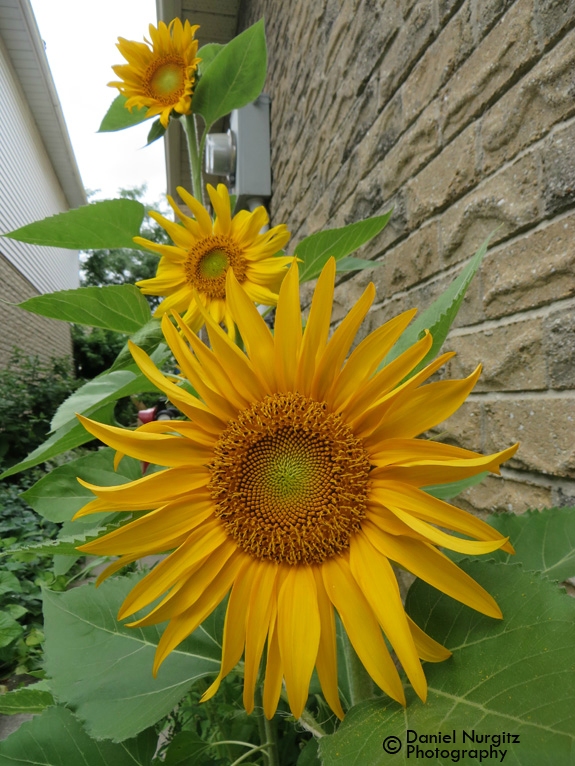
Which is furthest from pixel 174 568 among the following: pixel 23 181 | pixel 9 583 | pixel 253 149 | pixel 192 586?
pixel 23 181

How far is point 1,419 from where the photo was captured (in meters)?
6.54

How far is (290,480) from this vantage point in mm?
554

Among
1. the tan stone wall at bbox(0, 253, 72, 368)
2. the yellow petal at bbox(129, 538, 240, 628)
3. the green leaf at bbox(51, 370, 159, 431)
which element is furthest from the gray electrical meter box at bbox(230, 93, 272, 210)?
the tan stone wall at bbox(0, 253, 72, 368)

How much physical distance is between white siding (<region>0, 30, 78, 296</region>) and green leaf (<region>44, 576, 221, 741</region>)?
792 centimetres

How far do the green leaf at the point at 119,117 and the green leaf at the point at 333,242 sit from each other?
583mm

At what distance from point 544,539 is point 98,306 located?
757mm

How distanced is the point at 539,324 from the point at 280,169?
3.08 meters

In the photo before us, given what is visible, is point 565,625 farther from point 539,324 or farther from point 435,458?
point 539,324

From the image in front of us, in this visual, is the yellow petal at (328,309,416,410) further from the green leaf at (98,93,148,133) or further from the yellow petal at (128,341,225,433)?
the green leaf at (98,93,148,133)

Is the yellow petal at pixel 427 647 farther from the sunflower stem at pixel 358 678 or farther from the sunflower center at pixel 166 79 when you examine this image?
the sunflower center at pixel 166 79

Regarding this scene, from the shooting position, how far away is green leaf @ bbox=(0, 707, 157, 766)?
2.05 ft

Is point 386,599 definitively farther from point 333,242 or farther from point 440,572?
point 333,242

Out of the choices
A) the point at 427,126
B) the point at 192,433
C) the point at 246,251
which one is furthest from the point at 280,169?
the point at 192,433

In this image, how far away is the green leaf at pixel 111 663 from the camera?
559 mm
